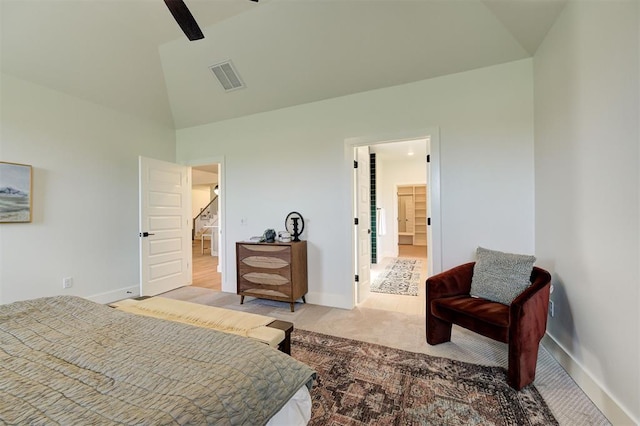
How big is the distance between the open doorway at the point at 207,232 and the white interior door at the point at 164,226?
51 centimetres

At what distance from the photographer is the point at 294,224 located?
354cm

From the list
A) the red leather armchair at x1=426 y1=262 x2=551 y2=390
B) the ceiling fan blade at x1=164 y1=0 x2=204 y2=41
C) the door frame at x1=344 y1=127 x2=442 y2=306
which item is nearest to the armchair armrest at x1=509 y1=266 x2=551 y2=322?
the red leather armchair at x1=426 y1=262 x2=551 y2=390

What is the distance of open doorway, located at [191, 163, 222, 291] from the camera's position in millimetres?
4871

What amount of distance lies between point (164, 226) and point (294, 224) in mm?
2073

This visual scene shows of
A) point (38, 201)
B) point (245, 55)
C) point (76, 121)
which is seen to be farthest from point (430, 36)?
point (38, 201)

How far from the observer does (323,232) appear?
353cm

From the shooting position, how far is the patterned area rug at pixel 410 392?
152cm

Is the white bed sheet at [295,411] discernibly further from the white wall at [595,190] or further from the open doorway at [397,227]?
the open doorway at [397,227]

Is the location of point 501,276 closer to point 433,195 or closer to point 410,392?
point 433,195

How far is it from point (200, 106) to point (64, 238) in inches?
94.4

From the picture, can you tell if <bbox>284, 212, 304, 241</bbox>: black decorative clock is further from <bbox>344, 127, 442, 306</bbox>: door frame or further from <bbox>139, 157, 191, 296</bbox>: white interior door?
<bbox>139, 157, 191, 296</bbox>: white interior door

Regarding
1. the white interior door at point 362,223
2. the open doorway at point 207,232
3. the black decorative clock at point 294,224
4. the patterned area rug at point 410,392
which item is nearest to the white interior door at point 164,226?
the open doorway at point 207,232

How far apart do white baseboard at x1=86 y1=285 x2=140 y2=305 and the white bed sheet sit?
3.62 metres

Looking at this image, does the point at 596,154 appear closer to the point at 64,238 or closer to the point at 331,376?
the point at 331,376
